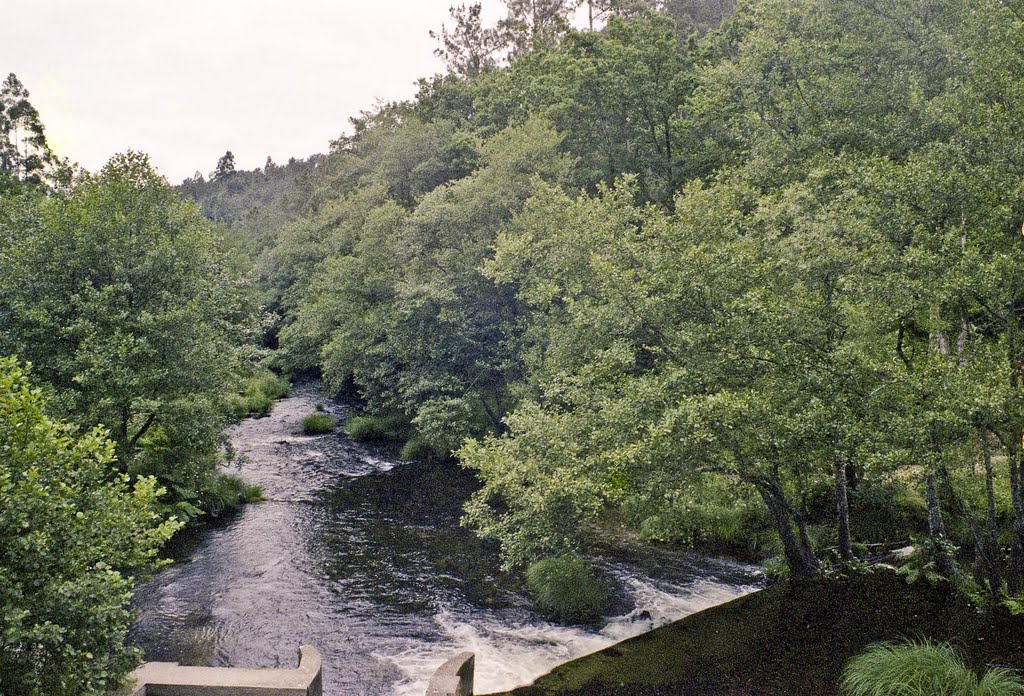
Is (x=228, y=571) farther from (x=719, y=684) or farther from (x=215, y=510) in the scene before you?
(x=719, y=684)

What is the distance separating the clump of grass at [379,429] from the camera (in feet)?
118

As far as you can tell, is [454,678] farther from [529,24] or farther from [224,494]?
[529,24]

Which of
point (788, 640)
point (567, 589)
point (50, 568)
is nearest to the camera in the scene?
point (50, 568)

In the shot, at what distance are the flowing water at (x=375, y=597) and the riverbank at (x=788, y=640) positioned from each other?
0.82 meters

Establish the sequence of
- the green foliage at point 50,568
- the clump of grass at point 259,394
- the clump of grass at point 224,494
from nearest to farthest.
Answer: the green foliage at point 50,568, the clump of grass at point 224,494, the clump of grass at point 259,394

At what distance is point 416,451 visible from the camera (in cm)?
3306

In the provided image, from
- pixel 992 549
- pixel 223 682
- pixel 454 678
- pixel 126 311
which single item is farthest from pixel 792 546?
pixel 126 311

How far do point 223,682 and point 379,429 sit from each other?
2500 cm

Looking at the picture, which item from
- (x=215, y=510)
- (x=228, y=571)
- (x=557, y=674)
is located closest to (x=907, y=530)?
(x=557, y=674)

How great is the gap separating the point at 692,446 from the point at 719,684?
4.50 metres

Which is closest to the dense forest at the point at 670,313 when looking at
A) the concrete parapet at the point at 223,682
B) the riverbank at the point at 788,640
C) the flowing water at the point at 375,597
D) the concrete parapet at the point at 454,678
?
the riverbank at the point at 788,640

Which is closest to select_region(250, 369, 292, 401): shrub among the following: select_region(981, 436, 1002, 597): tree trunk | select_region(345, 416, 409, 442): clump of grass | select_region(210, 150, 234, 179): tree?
select_region(345, 416, 409, 442): clump of grass

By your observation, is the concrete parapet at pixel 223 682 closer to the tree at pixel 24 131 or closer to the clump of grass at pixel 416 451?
the clump of grass at pixel 416 451

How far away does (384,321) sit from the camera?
34281 millimetres
